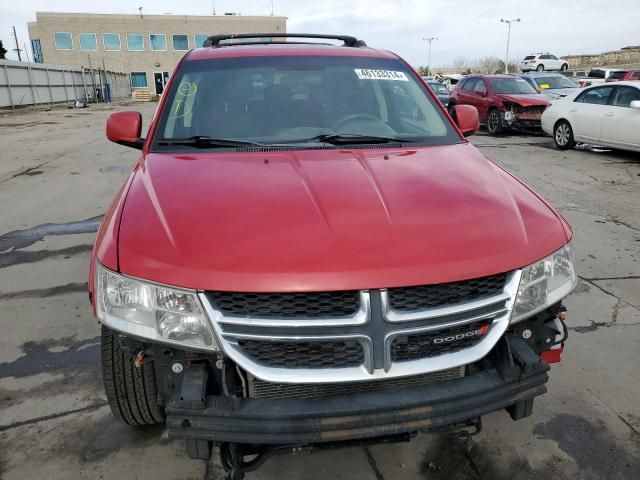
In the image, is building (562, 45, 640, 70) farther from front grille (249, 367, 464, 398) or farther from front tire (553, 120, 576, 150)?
front grille (249, 367, 464, 398)

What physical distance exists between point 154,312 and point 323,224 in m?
Result: 0.66

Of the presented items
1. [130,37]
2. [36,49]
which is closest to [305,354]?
[130,37]

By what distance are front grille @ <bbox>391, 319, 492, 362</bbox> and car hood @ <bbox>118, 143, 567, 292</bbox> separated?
209mm

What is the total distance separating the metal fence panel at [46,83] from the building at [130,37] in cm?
1234

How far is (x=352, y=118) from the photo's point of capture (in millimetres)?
3020

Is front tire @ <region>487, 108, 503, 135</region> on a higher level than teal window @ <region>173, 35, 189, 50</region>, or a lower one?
lower

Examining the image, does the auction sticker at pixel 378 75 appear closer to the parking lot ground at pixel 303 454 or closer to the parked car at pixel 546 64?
the parking lot ground at pixel 303 454

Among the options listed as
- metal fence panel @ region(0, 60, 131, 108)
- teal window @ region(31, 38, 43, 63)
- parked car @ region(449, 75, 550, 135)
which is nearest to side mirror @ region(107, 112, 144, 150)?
parked car @ region(449, 75, 550, 135)

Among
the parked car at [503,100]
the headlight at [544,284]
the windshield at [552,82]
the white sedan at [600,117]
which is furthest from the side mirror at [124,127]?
the windshield at [552,82]

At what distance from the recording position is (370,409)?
1.70m

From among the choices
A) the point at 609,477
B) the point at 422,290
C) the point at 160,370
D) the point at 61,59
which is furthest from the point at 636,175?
the point at 61,59

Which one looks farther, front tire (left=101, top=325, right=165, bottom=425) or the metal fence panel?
the metal fence panel

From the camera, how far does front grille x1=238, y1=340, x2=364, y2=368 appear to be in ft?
Answer: 5.66

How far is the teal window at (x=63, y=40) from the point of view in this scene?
52688 millimetres
